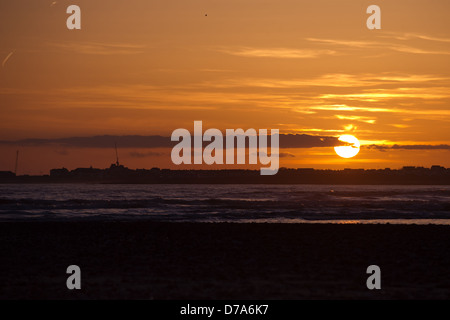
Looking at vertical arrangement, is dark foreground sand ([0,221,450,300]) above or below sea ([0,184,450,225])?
below

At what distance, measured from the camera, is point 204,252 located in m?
24.7

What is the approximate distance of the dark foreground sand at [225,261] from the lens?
17.7 m

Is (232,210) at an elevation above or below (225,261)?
above

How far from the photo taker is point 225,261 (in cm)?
2266

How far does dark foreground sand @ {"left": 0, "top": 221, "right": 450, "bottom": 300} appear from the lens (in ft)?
57.9

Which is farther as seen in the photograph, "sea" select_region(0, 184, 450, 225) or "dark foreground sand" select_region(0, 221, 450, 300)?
"sea" select_region(0, 184, 450, 225)

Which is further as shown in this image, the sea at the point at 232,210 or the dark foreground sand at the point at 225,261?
the sea at the point at 232,210

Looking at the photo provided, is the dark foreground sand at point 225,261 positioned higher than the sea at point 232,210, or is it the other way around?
the sea at point 232,210

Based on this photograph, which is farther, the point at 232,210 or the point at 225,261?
the point at 232,210
